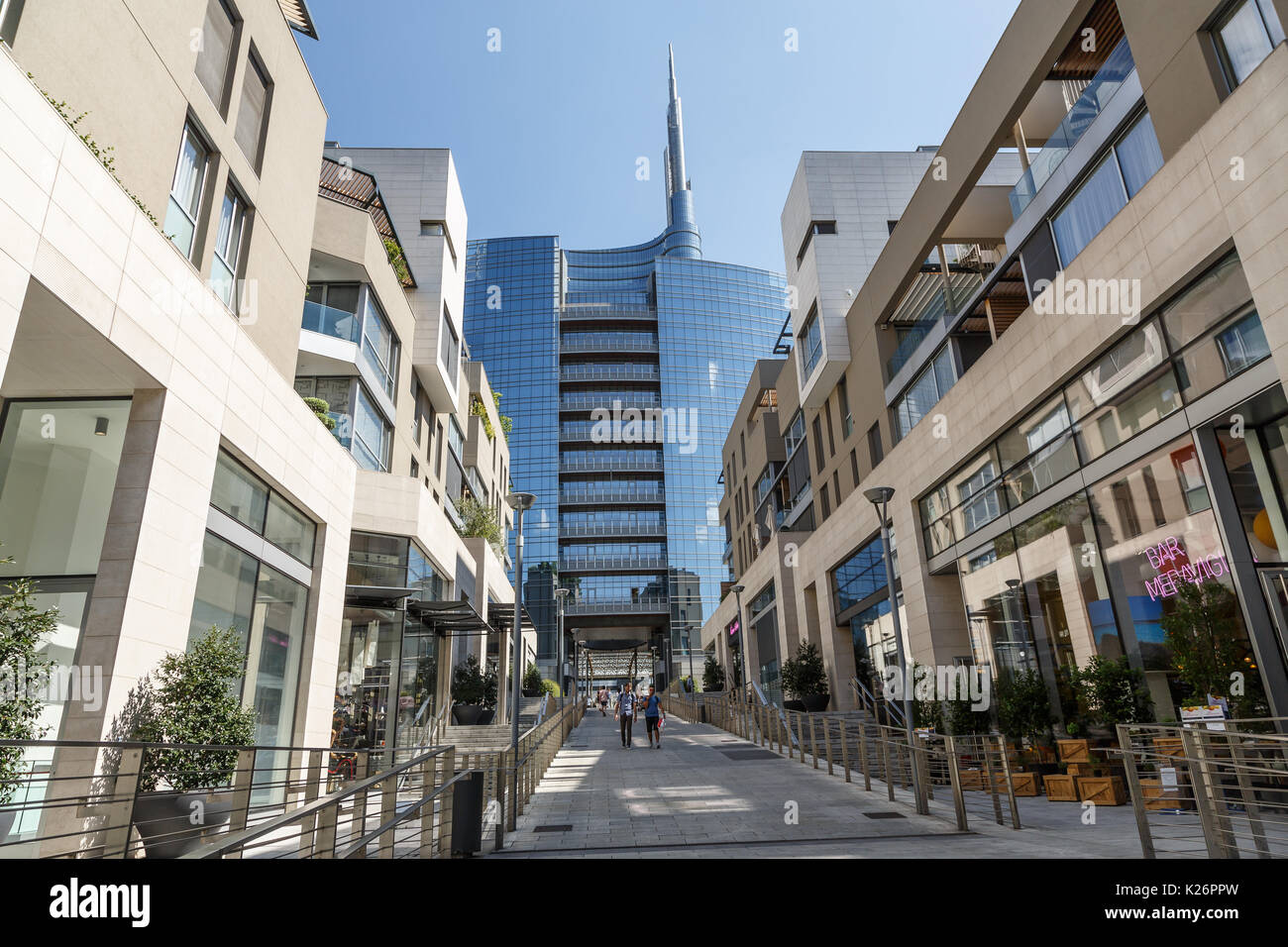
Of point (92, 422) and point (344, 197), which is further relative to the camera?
point (344, 197)

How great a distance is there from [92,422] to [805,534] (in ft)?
89.9

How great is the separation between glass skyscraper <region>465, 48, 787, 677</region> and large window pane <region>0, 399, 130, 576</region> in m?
64.2

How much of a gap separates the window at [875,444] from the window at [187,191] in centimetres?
1920

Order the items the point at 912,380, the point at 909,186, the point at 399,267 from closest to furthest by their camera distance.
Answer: the point at 912,380 < the point at 399,267 < the point at 909,186

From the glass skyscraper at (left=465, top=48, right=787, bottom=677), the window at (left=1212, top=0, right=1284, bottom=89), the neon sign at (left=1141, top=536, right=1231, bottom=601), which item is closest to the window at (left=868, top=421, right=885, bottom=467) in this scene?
the neon sign at (left=1141, top=536, right=1231, bottom=601)

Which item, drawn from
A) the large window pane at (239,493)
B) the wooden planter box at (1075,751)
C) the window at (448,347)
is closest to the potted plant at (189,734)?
the large window pane at (239,493)

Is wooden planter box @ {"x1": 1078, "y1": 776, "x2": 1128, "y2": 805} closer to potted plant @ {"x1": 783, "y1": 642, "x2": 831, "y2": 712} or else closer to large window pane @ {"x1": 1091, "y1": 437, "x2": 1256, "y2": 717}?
large window pane @ {"x1": 1091, "y1": 437, "x2": 1256, "y2": 717}

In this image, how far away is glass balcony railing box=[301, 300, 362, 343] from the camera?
17844 mm

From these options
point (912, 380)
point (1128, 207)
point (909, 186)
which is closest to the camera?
point (1128, 207)

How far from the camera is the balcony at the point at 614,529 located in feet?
253
